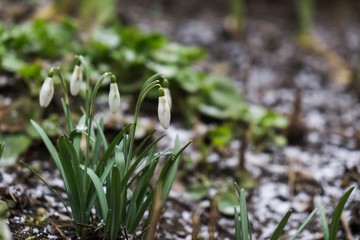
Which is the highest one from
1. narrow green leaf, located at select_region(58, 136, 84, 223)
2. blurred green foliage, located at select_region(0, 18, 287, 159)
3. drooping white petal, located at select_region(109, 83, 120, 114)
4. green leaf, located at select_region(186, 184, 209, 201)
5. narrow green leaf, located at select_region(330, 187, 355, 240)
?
blurred green foliage, located at select_region(0, 18, 287, 159)

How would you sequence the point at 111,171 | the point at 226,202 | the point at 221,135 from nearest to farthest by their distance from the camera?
the point at 111,171 → the point at 226,202 → the point at 221,135

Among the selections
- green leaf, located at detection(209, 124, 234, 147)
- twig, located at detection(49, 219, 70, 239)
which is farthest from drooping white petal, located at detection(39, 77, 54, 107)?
green leaf, located at detection(209, 124, 234, 147)

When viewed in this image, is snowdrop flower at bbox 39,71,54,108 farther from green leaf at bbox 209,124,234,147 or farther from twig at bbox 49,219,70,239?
green leaf at bbox 209,124,234,147

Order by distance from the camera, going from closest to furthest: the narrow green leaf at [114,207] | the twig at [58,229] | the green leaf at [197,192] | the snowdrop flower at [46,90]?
the narrow green leaf at [114,207]
the snowdrop flower at [46,90]
the twig at [58,229]
the green leaf at [197,192]

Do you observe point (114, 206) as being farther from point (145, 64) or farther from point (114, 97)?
point (145, 64)

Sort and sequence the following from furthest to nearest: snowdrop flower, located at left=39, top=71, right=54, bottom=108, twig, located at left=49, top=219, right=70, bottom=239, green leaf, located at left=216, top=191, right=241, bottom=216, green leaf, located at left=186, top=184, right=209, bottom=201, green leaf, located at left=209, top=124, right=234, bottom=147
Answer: green leaf, located at left=209, top=124, right=234, bottom=147, green leaf, located at left=186, top=184, right=209, bottom=201, green leaf, located at left=216, top=191, right=241, bottom=216, twig, located at left=49, top=219, right=70, bottom=239, snowdrop flower, located at left=39, top=71, right=54, bottom=108

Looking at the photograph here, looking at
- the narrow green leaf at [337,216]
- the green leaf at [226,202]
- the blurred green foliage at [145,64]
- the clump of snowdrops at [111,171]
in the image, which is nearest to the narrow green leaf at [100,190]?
the clump of snowdrops at [111,171]

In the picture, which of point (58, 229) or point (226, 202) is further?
point (226, 202)

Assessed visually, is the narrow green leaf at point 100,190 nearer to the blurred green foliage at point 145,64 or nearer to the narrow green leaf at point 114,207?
the narrow green leaf at point 114,207

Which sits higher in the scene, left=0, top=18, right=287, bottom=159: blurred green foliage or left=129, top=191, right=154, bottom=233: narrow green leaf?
left=0, top=18, right=287, bottom=159: blurred green foliage

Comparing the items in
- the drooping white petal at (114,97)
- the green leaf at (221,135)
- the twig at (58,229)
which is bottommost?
the twig at (58,229)

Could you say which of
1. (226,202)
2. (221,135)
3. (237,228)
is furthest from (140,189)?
(221,135)

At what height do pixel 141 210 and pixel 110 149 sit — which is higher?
pixel 110 149
